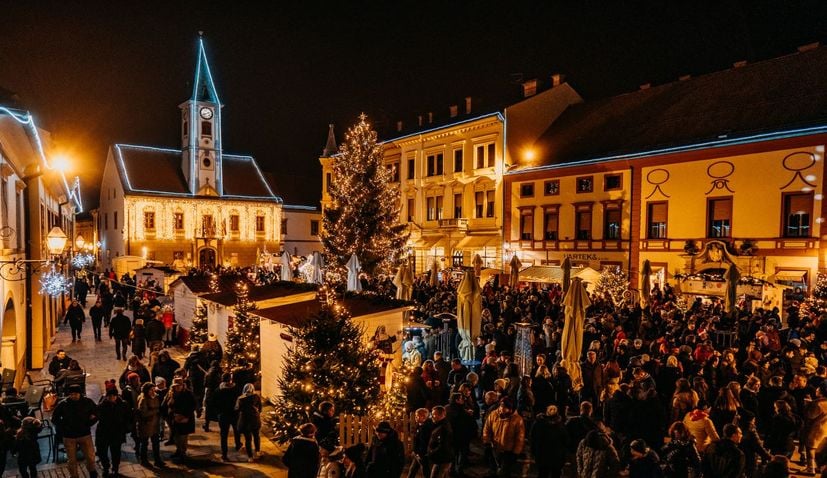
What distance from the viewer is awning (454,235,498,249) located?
35594mm

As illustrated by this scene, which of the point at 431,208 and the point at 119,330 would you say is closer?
the point at 119,330

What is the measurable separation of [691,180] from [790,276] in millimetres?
5895

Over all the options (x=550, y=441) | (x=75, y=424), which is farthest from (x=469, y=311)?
(x=75, y=424)

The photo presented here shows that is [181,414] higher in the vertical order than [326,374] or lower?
lower

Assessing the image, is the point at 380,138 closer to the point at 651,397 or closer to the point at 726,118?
the point at 726,118

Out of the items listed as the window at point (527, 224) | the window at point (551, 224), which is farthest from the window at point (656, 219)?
the window at point (527, 224)

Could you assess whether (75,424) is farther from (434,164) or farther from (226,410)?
(434,164)

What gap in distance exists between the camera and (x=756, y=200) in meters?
24.1

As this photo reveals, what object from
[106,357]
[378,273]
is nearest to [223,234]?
[378,273]

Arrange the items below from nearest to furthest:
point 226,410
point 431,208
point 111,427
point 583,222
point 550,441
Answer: point 550,441
point 111,427
point 226,410
point 583,222
point 431,208

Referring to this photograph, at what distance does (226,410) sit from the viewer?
9539 mm

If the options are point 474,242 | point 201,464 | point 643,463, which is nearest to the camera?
point 643,463

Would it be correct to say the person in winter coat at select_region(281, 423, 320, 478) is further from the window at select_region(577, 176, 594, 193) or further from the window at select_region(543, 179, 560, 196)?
the window at select_region(543, 179, 560, 196)

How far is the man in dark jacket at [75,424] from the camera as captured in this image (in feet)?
27.6
